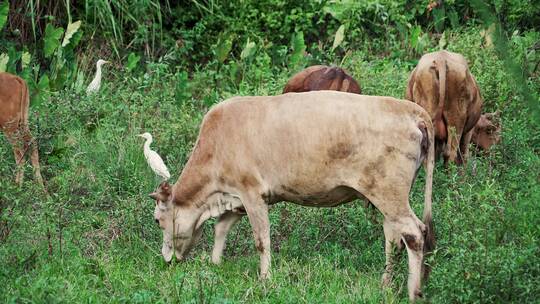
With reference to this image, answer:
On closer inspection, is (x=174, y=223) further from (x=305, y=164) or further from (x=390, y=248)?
(x=390, y=248)

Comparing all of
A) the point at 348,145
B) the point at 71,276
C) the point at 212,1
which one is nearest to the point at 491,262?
the point at 348,145

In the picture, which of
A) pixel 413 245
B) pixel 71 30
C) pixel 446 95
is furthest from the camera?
pixel 71 30

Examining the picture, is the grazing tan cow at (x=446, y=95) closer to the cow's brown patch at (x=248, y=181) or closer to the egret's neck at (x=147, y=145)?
the egret's neck at (x=147, y=145)

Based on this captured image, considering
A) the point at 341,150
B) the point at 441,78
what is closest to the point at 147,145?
the point at 441,78

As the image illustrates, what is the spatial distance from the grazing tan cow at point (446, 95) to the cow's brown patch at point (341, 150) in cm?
255

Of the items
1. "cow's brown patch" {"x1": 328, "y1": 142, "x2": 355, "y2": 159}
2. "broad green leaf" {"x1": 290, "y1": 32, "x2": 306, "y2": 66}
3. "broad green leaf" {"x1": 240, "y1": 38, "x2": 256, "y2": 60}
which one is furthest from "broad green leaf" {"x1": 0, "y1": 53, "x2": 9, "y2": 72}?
"cow's brown patch" {"x1": 328, "y1": 142, "x2": 355, "y2": 159}

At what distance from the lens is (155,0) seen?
43.1ft

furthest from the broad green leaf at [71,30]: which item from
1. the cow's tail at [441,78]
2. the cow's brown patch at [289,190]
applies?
the cow's brown patch at [289,190]

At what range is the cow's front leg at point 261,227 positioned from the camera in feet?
23.0

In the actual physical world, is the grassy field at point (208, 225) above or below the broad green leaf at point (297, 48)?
above

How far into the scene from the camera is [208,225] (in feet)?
27.8

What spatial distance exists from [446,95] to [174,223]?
10.1 ft

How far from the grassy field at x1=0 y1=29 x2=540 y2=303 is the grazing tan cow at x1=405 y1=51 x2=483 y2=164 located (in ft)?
0.99

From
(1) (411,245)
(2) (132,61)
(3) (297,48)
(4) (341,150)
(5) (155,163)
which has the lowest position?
(2) (132,61)
